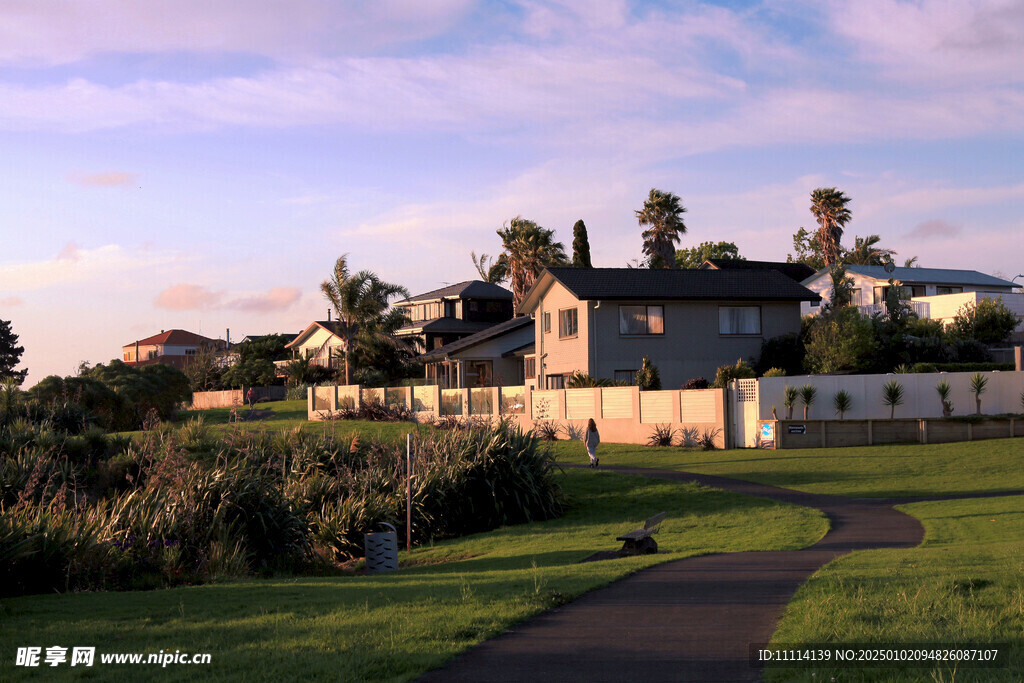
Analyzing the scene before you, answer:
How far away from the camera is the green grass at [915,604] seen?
725cm

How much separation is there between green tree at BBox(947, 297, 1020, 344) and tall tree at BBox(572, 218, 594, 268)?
21.7 metres

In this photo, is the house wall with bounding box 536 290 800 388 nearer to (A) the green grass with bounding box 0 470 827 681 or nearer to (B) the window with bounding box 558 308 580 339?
(B) the window with bounding box 558 308 580 339

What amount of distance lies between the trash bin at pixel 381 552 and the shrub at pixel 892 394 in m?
20.9

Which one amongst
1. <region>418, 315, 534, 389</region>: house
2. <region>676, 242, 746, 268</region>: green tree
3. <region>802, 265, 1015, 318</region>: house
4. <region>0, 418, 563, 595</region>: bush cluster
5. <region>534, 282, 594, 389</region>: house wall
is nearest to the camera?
<region>0, 418, 563, 595</region>: bush cluster

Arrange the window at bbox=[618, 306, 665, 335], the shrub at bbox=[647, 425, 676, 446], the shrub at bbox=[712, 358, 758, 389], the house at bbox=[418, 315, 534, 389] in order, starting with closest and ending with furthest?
the shrub at bbox=[647, 425, 676, 446] < the shrub at bbox=[712, 358, 758, 389] < the window at bbox=[618, 306, 665, 335] < the house at bbox=[418, 315, 534, 389]

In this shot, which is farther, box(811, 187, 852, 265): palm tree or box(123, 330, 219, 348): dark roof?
box(123, 330, 219, 348): dark roof

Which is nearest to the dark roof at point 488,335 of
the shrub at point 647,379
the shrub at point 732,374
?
the shrub at point 647,379

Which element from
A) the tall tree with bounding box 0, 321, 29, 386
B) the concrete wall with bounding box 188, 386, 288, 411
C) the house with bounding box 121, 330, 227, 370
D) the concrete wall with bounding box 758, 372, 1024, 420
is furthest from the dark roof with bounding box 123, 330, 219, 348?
the concrete wall with bounding box 758, 372, 1024, 420

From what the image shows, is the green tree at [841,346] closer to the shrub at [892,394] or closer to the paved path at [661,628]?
the shrub at [892,394]

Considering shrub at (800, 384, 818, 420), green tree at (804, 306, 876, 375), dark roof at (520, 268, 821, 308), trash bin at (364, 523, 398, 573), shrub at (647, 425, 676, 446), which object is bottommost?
trash bin at (364, 523, 398, 573)

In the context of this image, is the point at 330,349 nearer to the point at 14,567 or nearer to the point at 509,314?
the point at 509,314

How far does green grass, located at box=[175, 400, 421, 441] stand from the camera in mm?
31406

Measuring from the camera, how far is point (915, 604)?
28.5ft

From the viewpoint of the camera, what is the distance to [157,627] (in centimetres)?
882
